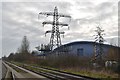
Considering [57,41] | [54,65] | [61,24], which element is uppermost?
[61,24]

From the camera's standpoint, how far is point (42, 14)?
190 feet

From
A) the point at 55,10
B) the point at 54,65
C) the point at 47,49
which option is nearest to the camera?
the point at 54,65

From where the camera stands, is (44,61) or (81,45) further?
(81,45)

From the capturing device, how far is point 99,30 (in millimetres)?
47062

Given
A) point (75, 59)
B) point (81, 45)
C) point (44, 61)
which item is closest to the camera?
point (75, 59)

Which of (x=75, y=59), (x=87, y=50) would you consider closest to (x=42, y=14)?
(x=87, y=50)

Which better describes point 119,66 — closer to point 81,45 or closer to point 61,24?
point 61,24

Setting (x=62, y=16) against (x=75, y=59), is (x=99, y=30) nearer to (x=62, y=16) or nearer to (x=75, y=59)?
(x=75, y=59)

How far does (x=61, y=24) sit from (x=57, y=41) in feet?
14.7

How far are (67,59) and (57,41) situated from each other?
679 inches

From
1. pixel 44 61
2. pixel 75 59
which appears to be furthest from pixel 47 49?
pixel 75 59

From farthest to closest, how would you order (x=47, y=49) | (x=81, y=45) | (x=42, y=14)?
(x=47, y=49) < (x=81, y=45) < (x=42, y=14)

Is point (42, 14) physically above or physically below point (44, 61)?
above

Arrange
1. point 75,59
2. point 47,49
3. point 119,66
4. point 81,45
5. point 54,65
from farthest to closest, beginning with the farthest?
point 47,49 → point 81,45 → point 54,65 → point 75,59 → point 119,66
